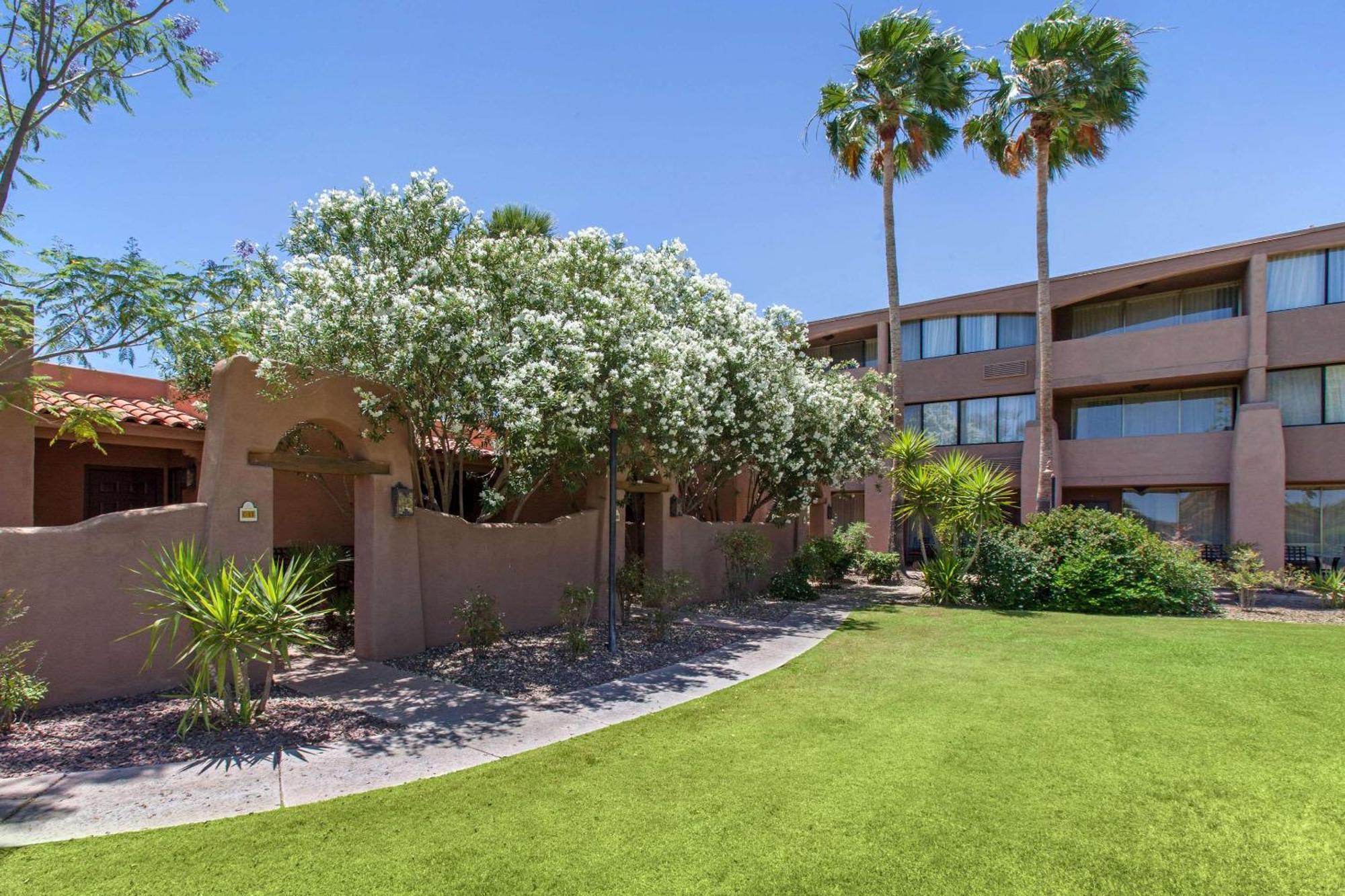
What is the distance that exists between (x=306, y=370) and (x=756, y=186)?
10683 mm

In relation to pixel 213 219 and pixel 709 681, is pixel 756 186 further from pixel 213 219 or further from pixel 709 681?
pixel 709 681

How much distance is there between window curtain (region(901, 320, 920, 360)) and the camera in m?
24.9

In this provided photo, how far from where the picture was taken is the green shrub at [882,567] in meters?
18.9

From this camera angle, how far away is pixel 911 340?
2509 centimetres

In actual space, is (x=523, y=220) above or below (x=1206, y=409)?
above

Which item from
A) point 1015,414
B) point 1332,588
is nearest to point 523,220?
point 1015,414

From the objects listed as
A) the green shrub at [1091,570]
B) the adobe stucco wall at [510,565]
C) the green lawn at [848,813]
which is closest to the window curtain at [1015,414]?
the green shrub at [1091,570]

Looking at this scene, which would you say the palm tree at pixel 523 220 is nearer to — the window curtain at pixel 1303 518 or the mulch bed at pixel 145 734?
the mulch bed at pixel 145 734

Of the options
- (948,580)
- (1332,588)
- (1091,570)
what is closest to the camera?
(1091,570)

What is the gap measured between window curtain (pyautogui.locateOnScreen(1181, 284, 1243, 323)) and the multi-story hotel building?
5 centimetres

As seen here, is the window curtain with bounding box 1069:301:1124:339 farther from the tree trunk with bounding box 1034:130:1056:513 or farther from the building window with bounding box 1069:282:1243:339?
the tree trunk with bounding box 1034:130:1056:513

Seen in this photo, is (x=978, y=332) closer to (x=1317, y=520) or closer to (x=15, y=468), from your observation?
(x=1317, y=520)

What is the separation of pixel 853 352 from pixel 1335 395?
1305cm

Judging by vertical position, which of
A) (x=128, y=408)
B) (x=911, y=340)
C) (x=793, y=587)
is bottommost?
(x=793, y=587)
